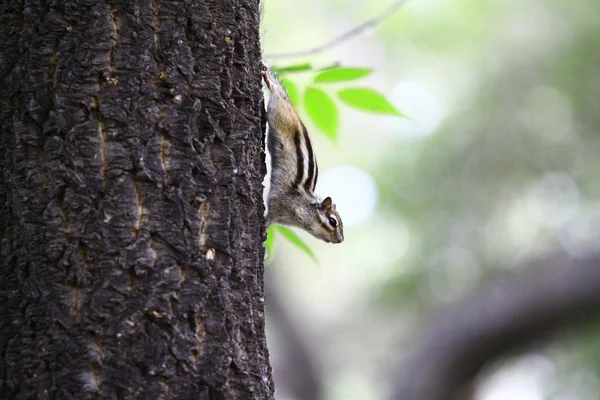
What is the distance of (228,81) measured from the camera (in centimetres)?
143

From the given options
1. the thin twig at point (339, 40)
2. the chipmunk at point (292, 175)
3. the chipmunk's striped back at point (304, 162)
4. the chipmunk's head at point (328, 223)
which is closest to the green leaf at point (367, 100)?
the thin twig at point (339, 40)

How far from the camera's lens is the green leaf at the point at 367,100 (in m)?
1.86

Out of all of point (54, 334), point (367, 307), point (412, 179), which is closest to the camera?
point (54, 334)

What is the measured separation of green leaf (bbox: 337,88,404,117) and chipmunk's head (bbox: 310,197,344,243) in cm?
133

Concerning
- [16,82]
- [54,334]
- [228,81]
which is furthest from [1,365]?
[228,81]

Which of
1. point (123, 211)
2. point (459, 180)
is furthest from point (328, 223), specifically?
point (459, 180)

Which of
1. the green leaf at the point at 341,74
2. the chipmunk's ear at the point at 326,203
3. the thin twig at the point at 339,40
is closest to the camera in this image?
the green leaf at the point at 341,74

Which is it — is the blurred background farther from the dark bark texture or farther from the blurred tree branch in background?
the dark bark texture

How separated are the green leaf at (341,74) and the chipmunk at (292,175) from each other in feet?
1.15

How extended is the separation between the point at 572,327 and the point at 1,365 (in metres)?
4.12

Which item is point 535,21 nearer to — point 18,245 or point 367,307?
point 367,307

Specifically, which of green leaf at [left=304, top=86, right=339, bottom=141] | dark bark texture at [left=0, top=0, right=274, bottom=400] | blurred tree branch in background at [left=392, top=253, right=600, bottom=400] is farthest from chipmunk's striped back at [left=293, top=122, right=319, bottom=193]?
blurred tree branch in background at [left=392, top=253, right=600, bottom=400]

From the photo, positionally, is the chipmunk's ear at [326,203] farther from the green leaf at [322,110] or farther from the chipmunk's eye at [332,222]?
the green leaf at [322,110]

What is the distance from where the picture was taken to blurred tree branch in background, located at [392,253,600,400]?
14.9 feet
